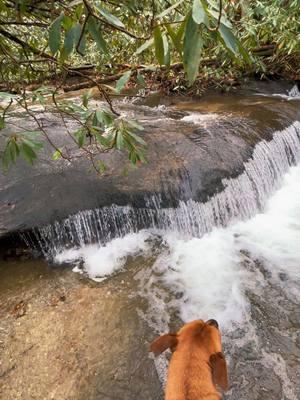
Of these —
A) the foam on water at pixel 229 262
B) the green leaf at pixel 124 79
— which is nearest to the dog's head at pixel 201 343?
the foam on water at pixel 229 262

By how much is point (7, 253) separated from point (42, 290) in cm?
89

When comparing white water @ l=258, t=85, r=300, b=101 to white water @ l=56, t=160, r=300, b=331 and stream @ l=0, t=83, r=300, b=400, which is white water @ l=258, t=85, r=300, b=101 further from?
white water @ l=56, t=160, r=300, b=331

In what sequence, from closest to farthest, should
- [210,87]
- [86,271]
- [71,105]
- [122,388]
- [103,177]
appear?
[71,105] → [122,388] → [86,271] → [103,177] → [210,87]

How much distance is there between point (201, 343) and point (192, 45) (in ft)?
6.16

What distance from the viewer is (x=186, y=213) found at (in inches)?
200

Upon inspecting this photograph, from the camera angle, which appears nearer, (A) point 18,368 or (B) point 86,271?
(A) point 18,368

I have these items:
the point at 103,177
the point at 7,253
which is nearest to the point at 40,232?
the point at 7,253

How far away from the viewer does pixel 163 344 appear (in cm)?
221

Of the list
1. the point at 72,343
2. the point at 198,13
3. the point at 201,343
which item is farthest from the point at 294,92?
the point at 198,13

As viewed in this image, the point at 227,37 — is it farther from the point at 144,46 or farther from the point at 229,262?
the point at 229,262

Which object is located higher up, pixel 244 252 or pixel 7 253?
pixel 7 253

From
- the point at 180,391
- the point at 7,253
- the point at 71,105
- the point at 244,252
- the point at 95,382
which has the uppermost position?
the point at 71,105

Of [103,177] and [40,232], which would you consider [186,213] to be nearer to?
[103,177]

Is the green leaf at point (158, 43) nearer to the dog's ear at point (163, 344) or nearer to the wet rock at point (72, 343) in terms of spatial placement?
the dog's ear at point (163, 344)
